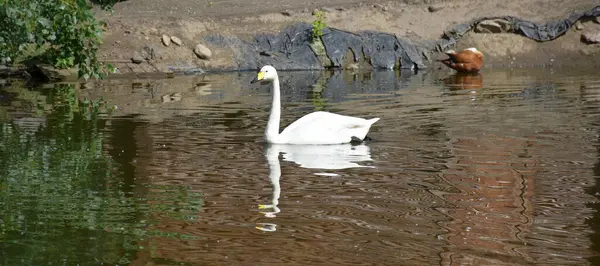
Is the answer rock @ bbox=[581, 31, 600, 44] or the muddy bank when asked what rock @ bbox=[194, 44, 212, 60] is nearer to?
the muddy bank

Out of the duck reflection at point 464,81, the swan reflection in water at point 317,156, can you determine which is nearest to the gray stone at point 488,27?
the duck reflection at point 464,81

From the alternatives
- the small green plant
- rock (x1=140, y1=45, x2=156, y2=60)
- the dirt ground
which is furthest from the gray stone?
rock (x1=140, y1=45, x2=156, y2=60)

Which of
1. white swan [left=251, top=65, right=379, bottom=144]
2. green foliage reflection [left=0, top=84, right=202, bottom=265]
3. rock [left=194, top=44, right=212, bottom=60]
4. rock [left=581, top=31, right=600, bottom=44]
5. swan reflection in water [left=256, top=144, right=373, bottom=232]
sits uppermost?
rock [left=581, top=31, right=600, bottom=44]

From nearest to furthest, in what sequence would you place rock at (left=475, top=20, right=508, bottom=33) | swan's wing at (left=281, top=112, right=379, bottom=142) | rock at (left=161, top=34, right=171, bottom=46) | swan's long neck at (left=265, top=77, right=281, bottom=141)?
swan's wing at (left=281, top=112, right=379, bottom=142), swan's long neck at (left=265, top=77, right=281, bottom=141), rock at (left=161, top=34, right=171, bottom=46), rock at (left=475, top=20, right=508, bottom=33)

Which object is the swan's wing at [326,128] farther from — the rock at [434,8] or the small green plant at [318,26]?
the rock at [434,8]

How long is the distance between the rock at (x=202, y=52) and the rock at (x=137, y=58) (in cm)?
186

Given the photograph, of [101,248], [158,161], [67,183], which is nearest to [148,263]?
[101,248]

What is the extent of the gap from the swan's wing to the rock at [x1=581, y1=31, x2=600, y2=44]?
20847mm

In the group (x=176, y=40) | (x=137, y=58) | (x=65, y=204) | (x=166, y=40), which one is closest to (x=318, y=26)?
(x=176, y=40)

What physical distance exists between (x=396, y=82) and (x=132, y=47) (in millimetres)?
8455

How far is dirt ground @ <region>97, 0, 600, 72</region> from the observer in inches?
1265

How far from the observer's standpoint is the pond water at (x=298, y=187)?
7.88m

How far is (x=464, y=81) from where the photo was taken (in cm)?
2712

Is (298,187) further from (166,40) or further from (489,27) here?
(489,27)
